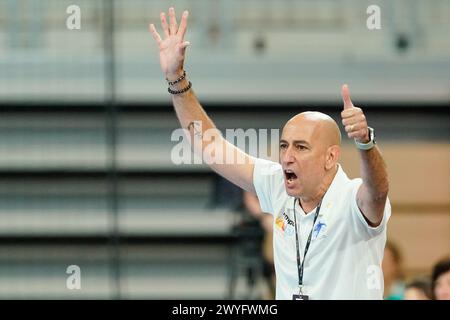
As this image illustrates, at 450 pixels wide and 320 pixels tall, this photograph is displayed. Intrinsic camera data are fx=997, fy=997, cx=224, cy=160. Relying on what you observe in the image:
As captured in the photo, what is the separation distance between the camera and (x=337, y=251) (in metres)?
3.00

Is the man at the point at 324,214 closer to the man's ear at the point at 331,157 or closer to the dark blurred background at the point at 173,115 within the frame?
the man's ear at the point at 331,157

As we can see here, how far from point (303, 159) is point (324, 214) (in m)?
0.18

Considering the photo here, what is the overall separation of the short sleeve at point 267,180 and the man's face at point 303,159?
184mm

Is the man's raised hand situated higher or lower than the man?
higher

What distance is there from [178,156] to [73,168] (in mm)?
709

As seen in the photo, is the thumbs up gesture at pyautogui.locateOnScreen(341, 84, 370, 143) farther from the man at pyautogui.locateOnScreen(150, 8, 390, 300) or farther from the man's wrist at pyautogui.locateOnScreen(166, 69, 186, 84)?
the man's wrist at pyautogui.locateOnScreen(166, 69, 186, 84)

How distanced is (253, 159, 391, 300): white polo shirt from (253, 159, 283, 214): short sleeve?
16 centimetres

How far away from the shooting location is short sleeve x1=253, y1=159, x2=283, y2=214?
3.27 metres

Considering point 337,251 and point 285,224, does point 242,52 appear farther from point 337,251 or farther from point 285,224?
point 337,251

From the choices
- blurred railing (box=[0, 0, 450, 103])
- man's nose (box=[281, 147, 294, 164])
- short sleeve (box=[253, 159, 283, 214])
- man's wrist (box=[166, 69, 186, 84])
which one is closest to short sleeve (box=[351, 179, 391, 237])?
man's nose (box=[281, 147, 294, 164])

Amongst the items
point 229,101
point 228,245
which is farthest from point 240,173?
point 229,101

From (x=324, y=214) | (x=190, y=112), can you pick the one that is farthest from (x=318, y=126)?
(x=190, y=112)

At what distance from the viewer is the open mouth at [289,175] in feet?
10.1

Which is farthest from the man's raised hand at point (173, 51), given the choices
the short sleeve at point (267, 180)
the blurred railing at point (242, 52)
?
the blurred railing at point (242, 52)
